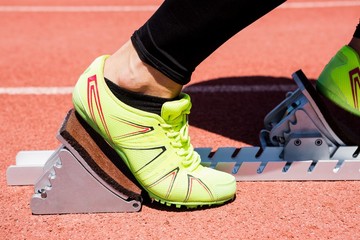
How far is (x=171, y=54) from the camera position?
74.7 inches

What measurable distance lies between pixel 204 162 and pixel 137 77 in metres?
0.55

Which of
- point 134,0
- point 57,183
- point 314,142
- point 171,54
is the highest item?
point 171,54

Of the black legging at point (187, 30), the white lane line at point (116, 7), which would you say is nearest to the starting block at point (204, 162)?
the black legging at point (187, 30)

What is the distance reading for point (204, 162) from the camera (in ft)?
7.67

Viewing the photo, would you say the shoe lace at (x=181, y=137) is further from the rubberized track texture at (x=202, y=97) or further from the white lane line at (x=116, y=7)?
the white lane line at (x=116, y=7)

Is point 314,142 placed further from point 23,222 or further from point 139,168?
point 23,222

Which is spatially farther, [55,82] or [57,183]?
[55,82]

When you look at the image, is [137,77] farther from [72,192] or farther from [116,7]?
[116,7]

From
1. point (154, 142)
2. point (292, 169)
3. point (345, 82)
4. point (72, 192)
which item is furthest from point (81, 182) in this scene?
point (345, 82)

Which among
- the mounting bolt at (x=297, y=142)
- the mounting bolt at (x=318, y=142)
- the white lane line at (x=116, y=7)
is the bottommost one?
the white lane line at (x=116, y=7)

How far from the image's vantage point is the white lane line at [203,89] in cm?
353

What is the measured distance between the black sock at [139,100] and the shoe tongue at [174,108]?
0.02 metres

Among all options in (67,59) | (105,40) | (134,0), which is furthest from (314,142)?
(134,0)

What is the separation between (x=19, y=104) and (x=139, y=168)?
1.53 m
